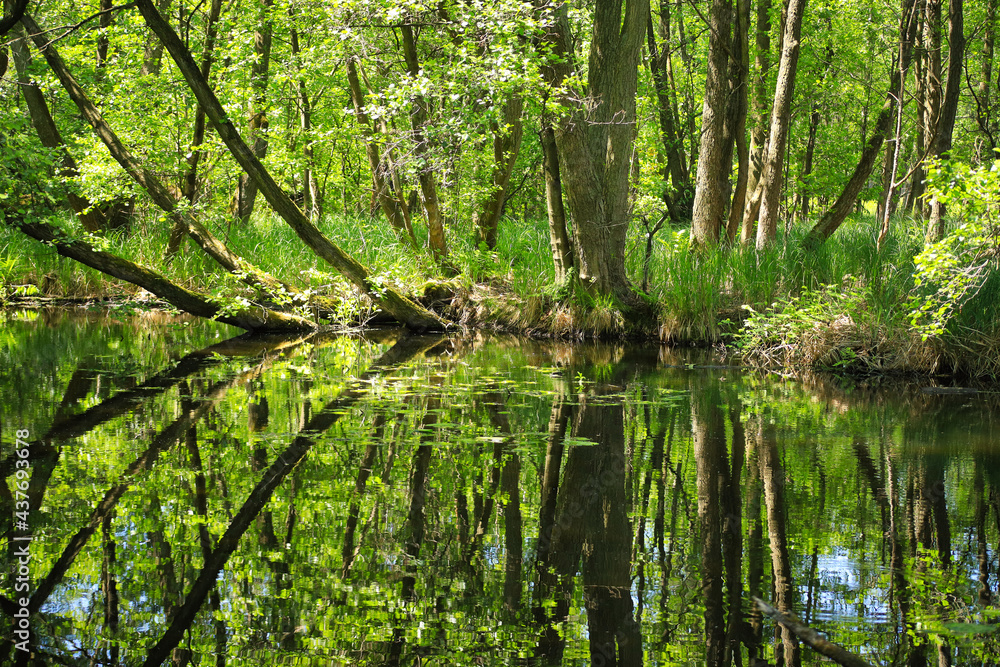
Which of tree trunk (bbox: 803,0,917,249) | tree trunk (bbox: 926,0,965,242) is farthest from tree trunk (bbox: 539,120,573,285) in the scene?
tree trunk (bbox: 926,0,965,242)

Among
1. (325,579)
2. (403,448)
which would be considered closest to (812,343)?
(403,448)

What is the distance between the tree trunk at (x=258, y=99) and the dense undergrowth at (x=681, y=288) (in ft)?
2.21

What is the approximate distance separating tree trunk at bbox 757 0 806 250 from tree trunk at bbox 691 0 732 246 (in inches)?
26.5

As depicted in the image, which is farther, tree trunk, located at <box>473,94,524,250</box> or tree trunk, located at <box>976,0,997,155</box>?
tree trunk, located at <box>976,0,997,155</box>

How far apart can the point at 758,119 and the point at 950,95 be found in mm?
2961

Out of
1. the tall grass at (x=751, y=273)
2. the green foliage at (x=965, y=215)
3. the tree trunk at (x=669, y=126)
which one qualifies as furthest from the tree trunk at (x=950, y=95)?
the tree trunk at (x=669, y=126)

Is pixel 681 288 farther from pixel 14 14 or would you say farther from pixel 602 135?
pixel 14 14

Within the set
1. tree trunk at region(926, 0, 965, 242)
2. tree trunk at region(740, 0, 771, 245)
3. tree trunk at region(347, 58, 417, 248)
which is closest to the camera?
tree trunk at region(926, 0, 965, 242)

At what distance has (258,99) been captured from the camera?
11.6 meters

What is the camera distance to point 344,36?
732cm

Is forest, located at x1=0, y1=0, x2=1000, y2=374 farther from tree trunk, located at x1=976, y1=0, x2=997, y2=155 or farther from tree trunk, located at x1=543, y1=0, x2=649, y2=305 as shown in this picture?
tree trunk, located at x1=976, y1=0, x2=997, y2=155

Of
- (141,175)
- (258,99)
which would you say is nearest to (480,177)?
(258,99)

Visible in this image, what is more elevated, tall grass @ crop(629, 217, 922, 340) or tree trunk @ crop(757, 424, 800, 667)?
tall grass @ crop(629, 217, 922, 340)

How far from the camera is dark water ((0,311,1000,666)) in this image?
2527 millimetres
